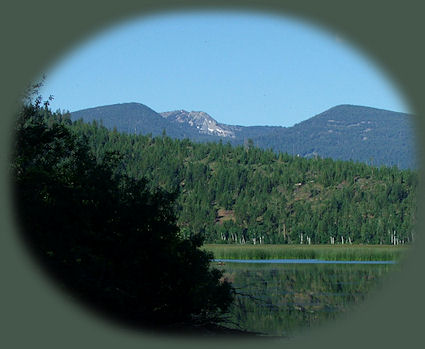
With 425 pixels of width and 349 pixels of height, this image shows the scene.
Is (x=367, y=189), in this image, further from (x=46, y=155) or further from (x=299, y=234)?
(x=46, y=155)

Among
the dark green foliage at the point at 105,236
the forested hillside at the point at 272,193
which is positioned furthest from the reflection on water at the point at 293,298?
the forested hillside at the point at 272,193

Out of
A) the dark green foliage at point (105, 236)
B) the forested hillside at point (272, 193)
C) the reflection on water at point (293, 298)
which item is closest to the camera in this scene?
the dark green foliage at point (105, 236)

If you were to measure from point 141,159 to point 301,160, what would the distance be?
40.6m

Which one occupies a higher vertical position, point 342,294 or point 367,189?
point 367,189

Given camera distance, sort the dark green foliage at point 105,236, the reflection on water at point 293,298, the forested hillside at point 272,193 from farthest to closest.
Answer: the forested hillside at point 272,193 → the reflection on water at point 293,298 → the dark green foliage at point 105,236

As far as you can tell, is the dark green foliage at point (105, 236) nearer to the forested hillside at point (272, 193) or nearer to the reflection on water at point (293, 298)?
the reflection on water at point (293, 298)

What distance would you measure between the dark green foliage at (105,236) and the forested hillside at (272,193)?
85.6 meters

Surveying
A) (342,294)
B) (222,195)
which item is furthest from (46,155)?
(222,195)

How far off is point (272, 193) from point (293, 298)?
108787 mm

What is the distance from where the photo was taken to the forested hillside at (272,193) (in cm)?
11256

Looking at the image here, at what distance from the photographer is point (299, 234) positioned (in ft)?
374

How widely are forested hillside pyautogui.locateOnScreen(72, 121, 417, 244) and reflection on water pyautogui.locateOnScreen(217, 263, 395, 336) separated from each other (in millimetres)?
62488

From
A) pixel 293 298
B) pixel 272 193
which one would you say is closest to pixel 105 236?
pixel 293 298

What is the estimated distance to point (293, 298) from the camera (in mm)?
31016
